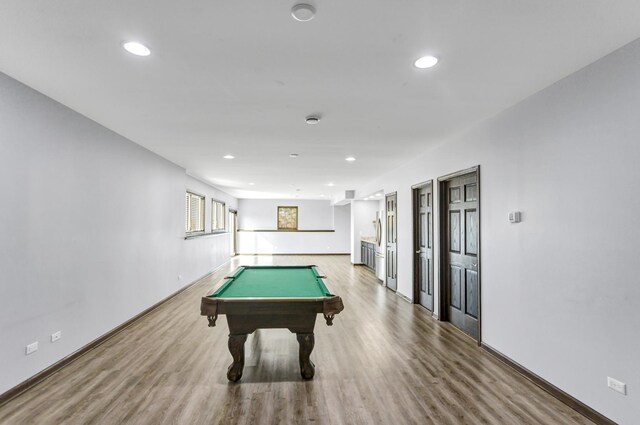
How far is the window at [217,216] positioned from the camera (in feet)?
31.6

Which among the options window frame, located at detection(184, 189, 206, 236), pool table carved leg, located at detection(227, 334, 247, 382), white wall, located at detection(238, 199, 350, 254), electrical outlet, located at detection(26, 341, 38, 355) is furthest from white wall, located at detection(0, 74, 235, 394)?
white wall, located at detection(238, 199, 350, 254)

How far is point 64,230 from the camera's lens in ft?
10.4

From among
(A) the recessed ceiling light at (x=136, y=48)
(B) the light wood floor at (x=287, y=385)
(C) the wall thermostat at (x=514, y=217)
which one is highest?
(A) the recessed ceiling light at (x=136, y=48)

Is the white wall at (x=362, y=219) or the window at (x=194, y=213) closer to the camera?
the window at (x=194, y=213)

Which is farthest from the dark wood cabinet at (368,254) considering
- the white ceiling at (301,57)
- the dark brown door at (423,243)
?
the white ceiling at (301,57)

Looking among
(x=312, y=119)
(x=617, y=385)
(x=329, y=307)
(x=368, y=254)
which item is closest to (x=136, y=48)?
(x=312, y=119)

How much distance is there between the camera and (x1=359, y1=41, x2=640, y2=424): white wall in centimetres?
209

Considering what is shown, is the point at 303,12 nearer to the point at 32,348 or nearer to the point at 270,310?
the point at 270,310

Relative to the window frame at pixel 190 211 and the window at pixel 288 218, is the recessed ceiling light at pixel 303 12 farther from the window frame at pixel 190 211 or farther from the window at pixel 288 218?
the window at pixel 288 218

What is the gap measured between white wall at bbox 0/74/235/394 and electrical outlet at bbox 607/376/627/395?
14.1 feet

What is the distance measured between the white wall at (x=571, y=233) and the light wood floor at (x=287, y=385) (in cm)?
35

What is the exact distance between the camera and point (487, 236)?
3.55 meters

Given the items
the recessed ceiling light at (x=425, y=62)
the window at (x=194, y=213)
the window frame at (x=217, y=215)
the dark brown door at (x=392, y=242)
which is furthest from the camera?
the window frame at (x=217, y=215)

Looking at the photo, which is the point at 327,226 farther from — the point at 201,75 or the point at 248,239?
the point at 201,75
